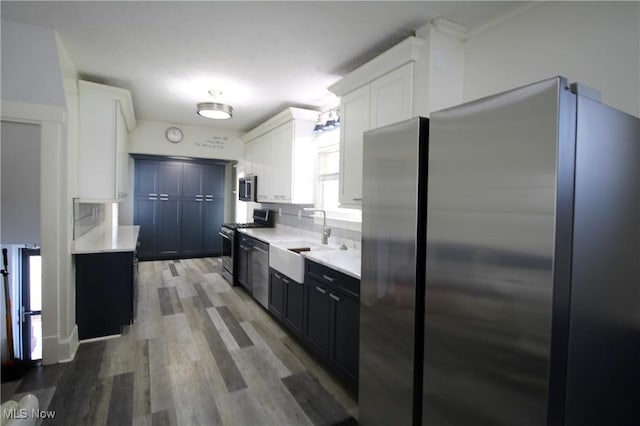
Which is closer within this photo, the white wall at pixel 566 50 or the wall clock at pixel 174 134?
the white wall at pixel 566 50

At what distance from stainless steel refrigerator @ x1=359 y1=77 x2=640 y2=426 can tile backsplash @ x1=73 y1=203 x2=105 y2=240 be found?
3.14 meters

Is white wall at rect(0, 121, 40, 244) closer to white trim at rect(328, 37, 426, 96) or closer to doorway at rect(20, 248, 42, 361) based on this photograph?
doorway at rect(20, 248, 42, 361)

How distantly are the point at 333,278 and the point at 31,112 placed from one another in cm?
263

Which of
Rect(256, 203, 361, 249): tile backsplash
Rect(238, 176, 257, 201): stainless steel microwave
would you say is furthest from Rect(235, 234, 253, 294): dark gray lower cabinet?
Rect(238, 176, 257, 201): stainless steel microwave

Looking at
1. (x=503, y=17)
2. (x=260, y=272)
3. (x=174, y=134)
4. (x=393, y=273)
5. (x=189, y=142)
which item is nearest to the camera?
(x=393, y=273)

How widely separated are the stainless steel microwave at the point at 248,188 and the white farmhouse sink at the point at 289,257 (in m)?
1.74

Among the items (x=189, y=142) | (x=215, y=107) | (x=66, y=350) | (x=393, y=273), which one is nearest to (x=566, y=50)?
(x=393, y=273)

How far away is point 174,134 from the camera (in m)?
5.58

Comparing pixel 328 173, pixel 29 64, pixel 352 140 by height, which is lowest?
pixel 328 173

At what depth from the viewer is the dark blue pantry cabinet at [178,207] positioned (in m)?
6.23

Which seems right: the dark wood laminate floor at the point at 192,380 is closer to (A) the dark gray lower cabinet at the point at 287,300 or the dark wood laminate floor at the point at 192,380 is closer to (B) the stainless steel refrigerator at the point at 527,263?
(A) the dark gray lower cabinet at the point at 287,300

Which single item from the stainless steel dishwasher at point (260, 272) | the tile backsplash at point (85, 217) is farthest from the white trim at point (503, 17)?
the tile backsplash at point (85, 217)

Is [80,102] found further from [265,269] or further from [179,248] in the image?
[179,248]

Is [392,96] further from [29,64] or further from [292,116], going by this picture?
[29,64]
